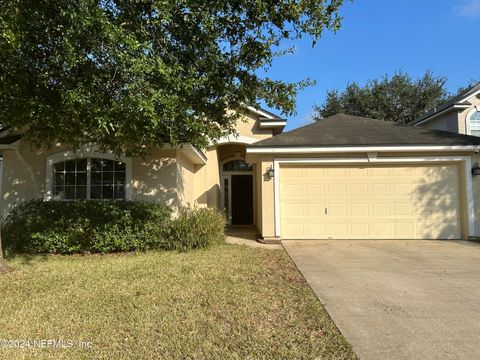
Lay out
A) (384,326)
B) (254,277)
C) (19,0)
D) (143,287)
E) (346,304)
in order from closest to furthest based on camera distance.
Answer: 1. (384,326)
2. (346,304)
3. (19,0)
4. (143,287)
5. (254,277)

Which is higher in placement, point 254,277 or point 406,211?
point 406,211

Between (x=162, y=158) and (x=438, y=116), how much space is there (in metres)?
14.9

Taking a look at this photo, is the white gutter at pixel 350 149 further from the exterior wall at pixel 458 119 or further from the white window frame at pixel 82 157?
the exterior wall at pixel 458 119

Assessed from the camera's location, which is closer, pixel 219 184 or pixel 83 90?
pixel 83 90

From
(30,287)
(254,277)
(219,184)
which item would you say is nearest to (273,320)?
(254,277)

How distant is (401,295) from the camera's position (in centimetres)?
568

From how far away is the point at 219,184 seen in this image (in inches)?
707

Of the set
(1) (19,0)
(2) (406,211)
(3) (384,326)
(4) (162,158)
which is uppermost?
(1) (19,0)

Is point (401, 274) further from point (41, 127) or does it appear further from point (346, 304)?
point (41, 127)

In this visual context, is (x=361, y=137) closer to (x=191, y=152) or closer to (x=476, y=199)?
(x=476, y=199)

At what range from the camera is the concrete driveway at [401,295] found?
3.97 m

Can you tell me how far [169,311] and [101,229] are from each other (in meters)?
5.31

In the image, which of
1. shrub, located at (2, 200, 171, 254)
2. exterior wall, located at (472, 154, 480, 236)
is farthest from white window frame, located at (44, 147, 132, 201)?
exterior wall, located at (472, 154, 480, 236)

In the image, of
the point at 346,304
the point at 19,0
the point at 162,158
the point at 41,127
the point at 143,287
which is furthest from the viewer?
the point at 162,158
